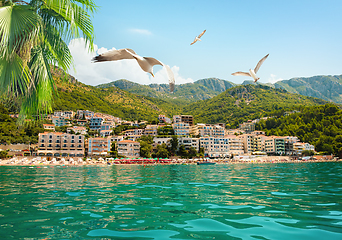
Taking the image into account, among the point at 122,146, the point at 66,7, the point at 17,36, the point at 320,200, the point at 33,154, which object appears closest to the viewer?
the point at 17,36

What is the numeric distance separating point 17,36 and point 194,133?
104m

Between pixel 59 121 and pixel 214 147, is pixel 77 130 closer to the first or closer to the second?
pixel 59 121

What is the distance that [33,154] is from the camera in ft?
226

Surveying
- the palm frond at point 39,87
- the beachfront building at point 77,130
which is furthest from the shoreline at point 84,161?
the palm frond at point 39,87

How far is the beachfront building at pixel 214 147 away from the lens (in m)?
88.8

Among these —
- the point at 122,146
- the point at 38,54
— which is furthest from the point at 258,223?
the point at 122,146

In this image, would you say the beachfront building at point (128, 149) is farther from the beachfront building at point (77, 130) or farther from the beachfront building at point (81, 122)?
the beachfront building at point (81, 122)

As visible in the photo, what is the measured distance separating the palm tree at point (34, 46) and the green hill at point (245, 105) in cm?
14427

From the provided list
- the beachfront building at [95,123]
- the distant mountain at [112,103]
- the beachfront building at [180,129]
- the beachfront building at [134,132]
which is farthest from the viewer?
the distant mountain at [112,103]

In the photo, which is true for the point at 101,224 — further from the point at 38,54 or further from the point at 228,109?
the point at 228,109

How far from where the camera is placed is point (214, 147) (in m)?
90.2

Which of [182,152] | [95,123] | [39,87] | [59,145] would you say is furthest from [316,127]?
[39,87]

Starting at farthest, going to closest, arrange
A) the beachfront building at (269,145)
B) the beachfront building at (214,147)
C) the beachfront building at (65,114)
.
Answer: the beachfront building at (65,114)
the beachfront building at (269,145)
the beachfront building at (214,147)

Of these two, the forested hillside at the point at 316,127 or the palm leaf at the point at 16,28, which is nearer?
the palm leaf at the point at 16,28
